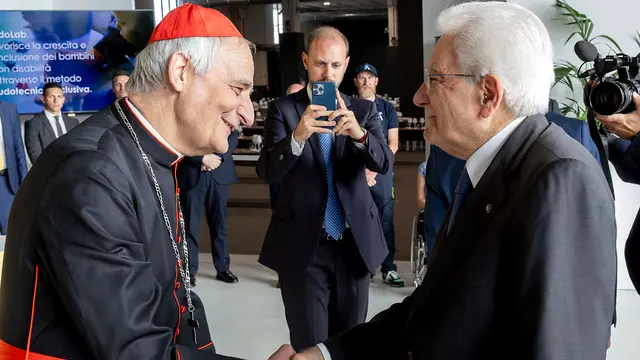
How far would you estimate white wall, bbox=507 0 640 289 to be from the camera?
5320 millimetres

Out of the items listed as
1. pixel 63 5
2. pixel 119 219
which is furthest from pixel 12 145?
pixel 119 219

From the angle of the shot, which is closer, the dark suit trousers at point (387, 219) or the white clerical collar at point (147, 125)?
the white clerical collar at point (147, 125)

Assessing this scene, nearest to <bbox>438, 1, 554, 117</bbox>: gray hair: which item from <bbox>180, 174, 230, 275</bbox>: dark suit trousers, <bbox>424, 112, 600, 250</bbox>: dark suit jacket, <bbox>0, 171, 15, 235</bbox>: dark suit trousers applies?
<bbox>424, 112, 600, 250</bbox>: dark suit jacket

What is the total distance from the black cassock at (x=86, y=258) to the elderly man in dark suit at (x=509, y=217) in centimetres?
59

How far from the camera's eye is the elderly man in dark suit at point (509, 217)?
1.18 metres

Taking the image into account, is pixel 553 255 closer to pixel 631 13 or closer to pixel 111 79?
pixel 631 13

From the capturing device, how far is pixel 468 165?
148cm

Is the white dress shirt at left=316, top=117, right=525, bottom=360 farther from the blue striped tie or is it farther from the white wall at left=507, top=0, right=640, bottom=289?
the white wall at left=507, top=0, right=640, bottom=289

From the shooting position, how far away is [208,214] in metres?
5.84

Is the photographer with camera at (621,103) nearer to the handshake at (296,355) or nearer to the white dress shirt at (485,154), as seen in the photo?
the white dress shirt at (485,154)

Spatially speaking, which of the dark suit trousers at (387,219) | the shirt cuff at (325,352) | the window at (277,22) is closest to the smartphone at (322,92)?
the shirt cuff at (325,352)

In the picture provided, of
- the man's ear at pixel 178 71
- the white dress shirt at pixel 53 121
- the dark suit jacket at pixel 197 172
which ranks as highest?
the man's ear at pixel 178 71

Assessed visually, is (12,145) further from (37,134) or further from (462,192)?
(462,192)

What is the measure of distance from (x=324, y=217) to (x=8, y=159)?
14.8 feet
